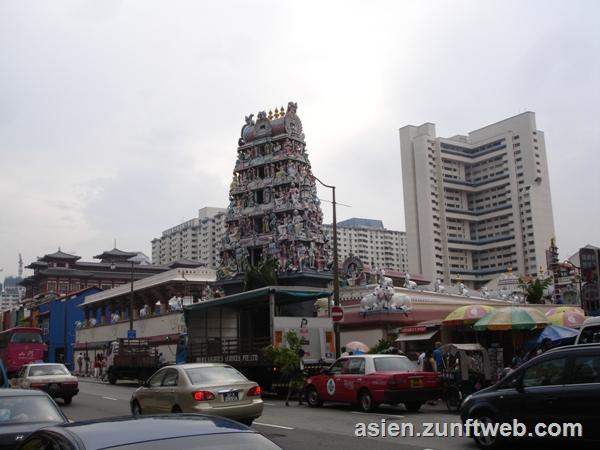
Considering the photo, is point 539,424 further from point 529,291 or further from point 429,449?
point 529,291

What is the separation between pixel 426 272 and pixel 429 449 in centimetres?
12136

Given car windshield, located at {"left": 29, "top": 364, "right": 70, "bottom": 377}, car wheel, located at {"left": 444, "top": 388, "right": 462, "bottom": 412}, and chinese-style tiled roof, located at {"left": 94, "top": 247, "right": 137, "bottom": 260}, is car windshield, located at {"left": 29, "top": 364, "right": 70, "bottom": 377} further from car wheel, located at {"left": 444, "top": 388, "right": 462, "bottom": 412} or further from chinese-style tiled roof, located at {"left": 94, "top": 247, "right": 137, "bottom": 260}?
chinese-style tiled roof, located at {"left": 94, "top": 247, "right": 137, "bottom": 260}

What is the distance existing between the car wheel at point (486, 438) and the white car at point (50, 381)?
576 inches

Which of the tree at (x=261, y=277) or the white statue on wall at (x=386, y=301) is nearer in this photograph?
the white statue on wall at (x=386, y=301)

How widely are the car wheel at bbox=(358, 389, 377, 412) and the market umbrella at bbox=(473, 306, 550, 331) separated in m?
5.37

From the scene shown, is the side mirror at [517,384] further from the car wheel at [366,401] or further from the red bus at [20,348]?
the red bus at [20,348]

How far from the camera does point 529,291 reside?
4406 centimetres

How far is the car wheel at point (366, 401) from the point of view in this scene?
1608cm

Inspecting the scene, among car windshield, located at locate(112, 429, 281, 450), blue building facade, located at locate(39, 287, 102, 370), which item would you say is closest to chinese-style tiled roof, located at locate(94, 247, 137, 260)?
blue building facade, located at locate(39, 287, 102, 370)

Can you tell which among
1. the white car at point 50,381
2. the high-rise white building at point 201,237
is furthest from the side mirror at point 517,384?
the high-rise white building at point 201,237

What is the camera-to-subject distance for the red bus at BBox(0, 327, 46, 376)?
39.0 meters

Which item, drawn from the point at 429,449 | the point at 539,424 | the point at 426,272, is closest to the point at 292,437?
the point at 429,449

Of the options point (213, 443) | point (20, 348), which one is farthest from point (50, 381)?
point (20, 348)

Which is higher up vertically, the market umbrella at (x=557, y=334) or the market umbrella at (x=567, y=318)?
the market umbrella at (x=567, y=318)
